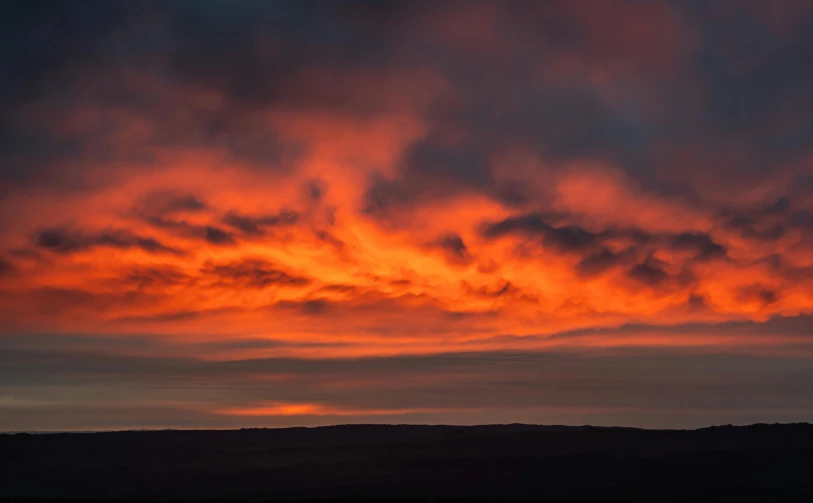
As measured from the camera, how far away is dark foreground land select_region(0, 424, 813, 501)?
267 ft

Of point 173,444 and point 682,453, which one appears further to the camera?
point 173,444

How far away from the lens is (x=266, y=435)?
161250 mm

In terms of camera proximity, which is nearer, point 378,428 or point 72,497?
point 72,497

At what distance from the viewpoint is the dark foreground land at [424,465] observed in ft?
267

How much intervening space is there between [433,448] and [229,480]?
36622 mm

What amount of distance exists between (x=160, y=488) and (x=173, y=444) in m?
50.3

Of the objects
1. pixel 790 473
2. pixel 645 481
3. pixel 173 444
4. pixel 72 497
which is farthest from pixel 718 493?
pixel 173 444

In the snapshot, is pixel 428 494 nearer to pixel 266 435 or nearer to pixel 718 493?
pixel 718 493

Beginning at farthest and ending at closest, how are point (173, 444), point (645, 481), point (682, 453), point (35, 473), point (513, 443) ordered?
point (173, 444) → point (513, 443) → point (35, 473) → point (682, 453) → point (645, 481)

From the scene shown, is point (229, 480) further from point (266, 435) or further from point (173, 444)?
point (266, 435)

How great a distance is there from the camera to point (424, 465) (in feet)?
355

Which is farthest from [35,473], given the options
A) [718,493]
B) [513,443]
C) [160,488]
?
[718,493]

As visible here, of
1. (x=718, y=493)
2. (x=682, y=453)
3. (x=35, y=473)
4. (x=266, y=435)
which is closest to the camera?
(x=718, y=493)

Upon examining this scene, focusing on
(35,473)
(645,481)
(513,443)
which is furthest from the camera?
(513,443)
